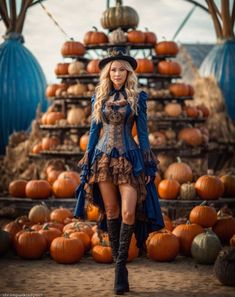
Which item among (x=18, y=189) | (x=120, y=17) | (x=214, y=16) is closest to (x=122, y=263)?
(x=18, y=189)

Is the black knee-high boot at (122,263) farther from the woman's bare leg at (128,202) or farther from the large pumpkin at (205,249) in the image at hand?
the large pumpkin at (205,249)

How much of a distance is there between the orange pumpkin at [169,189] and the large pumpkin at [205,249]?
188 cm

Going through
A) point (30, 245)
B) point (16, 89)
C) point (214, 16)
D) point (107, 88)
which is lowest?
point (30, 245)

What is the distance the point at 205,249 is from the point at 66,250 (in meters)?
1.26

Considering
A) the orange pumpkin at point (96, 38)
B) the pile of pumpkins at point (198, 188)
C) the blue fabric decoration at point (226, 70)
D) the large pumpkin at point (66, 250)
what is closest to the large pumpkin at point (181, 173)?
the pile of pumpkins at point (198, 188)

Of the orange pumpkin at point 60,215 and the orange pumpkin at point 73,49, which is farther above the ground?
the orange pumpkin at point 73,49

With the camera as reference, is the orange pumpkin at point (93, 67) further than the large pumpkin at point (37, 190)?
Yes

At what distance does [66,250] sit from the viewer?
5.24 metres

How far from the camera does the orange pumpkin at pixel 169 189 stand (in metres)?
7.18

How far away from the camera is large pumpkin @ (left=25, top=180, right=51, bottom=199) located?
743 centimetres

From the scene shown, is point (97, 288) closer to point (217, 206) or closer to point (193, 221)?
point (193, 221)

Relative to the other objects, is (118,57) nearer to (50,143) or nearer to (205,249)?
(205,249)

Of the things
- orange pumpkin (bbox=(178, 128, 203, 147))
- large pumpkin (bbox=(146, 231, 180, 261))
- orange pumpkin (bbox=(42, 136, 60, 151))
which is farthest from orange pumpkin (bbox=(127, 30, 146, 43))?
large pumpkin (bbox=(146, 231, 180, 261))

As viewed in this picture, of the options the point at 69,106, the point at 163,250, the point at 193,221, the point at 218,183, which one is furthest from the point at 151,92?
the point at 163,250
